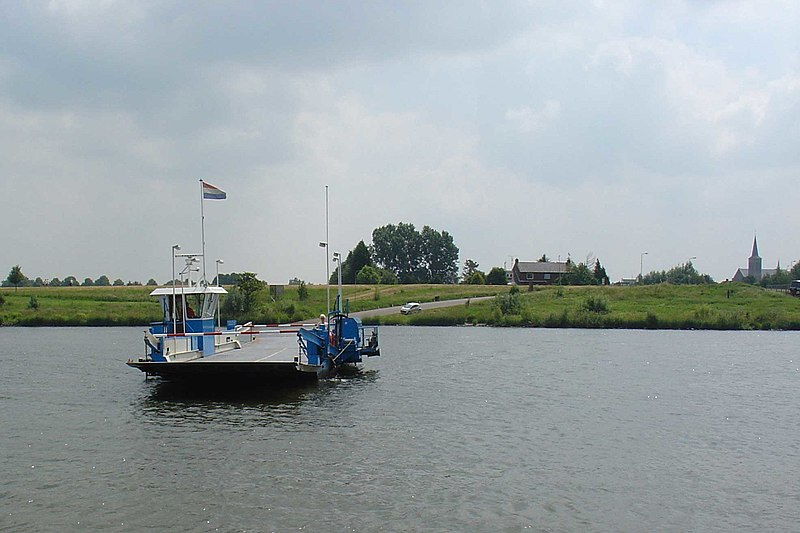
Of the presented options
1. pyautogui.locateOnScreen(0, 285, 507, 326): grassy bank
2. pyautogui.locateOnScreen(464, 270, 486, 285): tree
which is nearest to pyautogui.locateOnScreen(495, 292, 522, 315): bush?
pyautogui.locateOnScreen(0, 285, 507, 326): grassy bank

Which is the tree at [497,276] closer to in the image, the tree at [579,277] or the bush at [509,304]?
the tree at [579,277]

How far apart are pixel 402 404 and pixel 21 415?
39.1 feet

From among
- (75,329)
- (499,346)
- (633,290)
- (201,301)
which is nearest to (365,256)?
(633,290)

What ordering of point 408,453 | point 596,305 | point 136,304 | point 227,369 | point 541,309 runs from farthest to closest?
point 136,304, point 541,309, point 596,305, point 227,369, point 408,453

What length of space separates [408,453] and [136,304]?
3120 inches

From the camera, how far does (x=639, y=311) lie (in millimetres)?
81875

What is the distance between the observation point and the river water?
46.5 ft

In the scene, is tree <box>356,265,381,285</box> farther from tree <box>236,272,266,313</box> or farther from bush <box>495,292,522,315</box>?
tree <box>236,272,266,313</box>

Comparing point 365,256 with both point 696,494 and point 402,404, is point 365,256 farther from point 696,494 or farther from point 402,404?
point 696,494

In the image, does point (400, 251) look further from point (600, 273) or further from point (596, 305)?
point (596, 305)

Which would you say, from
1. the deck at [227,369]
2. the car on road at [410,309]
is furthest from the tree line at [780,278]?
the deck at [227,369]

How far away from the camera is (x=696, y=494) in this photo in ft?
52.4

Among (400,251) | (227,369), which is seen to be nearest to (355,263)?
(400,251)

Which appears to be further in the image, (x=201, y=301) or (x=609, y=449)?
(x=201, y=301)
